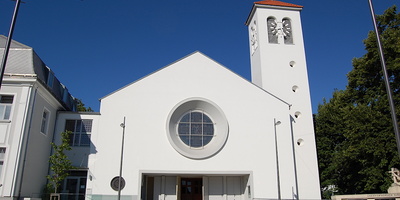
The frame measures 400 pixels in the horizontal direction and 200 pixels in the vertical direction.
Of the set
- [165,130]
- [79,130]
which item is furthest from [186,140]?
[79,130]

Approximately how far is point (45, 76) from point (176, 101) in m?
7.83

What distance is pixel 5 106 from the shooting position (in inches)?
623

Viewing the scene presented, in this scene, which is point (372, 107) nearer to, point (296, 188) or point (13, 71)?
point (296, 188)

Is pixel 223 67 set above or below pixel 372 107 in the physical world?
above

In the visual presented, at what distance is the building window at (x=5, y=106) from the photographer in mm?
15635

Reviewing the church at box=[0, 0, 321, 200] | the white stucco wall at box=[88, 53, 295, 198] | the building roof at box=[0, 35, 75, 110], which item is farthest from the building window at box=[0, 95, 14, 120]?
the white stucco wall at box=[88, 53, 295, 198]

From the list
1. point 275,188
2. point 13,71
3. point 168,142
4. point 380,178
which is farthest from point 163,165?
point 380,178

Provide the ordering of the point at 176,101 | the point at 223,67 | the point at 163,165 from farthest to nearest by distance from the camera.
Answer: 1. the point at 223,67
2. the point at 176,101
3. the point at 163,165

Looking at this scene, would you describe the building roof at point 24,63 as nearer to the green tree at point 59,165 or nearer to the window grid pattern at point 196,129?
the green tree at point 59,165

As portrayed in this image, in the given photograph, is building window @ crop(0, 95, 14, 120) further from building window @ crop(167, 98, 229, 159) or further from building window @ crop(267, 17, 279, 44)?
building window @ crop(267, 17, 279, 44)

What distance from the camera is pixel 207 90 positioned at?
20594 mm

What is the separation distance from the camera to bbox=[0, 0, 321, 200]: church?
1842cm

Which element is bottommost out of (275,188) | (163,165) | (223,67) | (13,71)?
(275,188)

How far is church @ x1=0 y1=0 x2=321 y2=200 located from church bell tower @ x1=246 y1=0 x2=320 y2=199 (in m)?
0.11
